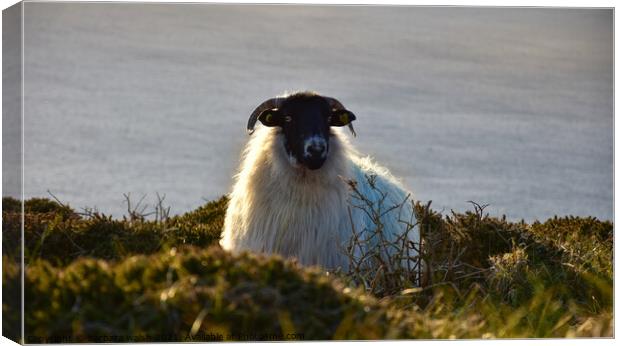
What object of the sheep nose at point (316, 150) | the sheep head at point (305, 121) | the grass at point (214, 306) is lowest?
the grass at point (214, 306)

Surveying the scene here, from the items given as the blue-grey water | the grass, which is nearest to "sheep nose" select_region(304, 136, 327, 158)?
the blue-grey water

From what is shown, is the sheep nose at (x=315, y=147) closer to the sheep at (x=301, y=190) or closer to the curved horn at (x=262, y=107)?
the sheep at (x=301, y=190)

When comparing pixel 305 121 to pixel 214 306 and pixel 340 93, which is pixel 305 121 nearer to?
pixel 340 93

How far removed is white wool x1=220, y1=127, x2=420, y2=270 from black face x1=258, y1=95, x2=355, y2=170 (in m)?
0.09

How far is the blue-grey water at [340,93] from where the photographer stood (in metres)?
8.84

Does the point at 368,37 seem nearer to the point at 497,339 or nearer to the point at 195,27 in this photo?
the point at 195,27

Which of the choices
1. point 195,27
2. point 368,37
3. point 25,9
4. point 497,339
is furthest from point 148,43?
point 497,339

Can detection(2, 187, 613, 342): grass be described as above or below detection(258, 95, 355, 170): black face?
below

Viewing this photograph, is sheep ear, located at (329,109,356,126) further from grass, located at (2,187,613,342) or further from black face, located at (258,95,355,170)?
grass, located at (2,187,613,342)

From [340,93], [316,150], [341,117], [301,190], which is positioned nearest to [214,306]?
[316,150]

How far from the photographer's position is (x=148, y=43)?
36.4ft

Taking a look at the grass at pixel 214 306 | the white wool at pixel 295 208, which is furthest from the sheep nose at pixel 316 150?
the grass at pixel 214 306

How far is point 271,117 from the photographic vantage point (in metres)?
9.65

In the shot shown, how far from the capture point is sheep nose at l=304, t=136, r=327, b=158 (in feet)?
30.6
